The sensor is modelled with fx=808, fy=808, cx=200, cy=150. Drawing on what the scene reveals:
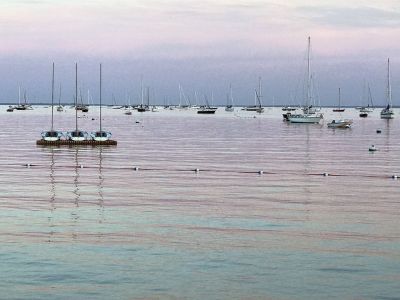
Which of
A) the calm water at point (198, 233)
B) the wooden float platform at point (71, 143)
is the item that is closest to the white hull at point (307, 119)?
the wooden float platform at point (71, 143)

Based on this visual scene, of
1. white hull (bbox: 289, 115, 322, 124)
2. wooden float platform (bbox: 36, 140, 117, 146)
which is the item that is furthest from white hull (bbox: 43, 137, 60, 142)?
white hull (bbox: 289, 115, 322, 124)

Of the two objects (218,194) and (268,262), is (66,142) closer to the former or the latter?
(218,194)

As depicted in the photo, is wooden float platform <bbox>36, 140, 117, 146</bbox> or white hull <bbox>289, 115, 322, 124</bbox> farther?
white hull <bbox>289, 115, 322, 124</bbox>

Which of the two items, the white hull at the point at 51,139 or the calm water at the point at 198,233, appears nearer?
the calm water at the point at 198,233

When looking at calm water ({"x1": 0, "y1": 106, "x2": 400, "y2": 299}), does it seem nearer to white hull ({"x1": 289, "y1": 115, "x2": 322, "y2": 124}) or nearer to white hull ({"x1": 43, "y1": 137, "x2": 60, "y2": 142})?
white hull ({"x1": 43, "y1": 137, "x2": 60, "y2": 142})

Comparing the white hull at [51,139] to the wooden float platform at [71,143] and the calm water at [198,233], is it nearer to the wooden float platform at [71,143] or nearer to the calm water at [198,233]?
the wooden float platform at [71,143]

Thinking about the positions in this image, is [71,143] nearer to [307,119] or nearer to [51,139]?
[51,139]

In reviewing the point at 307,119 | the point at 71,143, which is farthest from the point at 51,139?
the point at 307,119

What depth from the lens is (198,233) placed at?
34.6 metres

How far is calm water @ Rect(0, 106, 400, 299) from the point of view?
26094 mm

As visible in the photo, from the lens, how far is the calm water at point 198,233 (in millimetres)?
26094

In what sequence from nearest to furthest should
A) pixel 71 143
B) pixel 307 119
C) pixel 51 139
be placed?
pixel 71 143 → pixel 51 139 → pixel 307 119

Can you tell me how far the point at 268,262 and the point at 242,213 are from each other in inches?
435

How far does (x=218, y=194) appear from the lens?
48.4 meters
